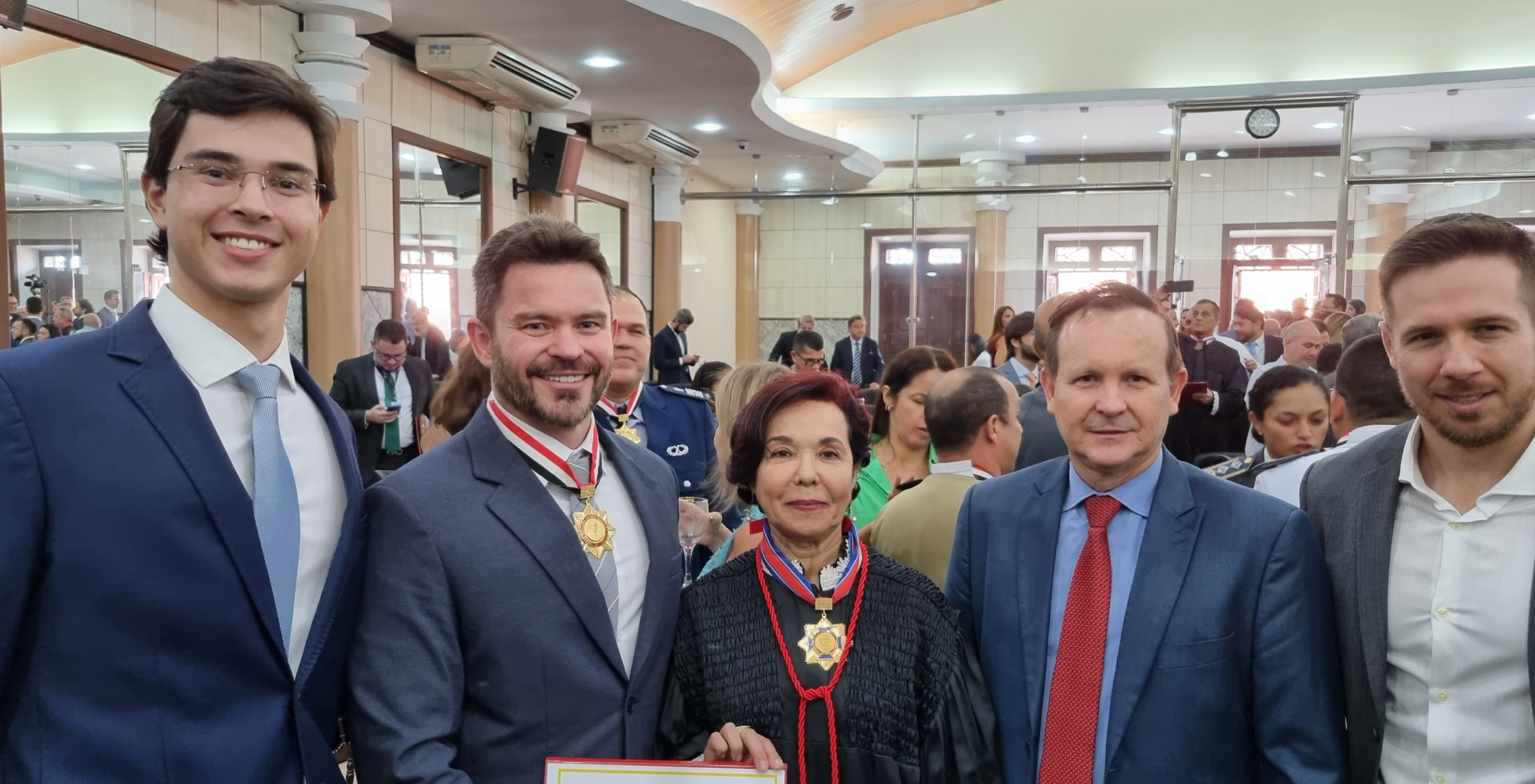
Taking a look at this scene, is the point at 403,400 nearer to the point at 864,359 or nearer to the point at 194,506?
the point at 194,506

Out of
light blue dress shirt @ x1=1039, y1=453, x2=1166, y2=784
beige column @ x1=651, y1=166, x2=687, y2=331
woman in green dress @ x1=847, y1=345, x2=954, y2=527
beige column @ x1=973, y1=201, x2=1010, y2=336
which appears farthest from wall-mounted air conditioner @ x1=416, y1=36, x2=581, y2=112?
light blue dress shirt @ x1=1039, y1=453, x2=1166, y2=784

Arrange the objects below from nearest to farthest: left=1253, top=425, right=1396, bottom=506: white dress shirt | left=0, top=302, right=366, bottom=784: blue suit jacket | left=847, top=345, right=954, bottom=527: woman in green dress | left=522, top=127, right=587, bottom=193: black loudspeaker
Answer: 1. left=0, top=302, right=366, bottom=784: blue suit jacket
2. left=1253, top=425, right=1396, bottom=506: white dress shirt
3. left=847, top=345, right=954, bottom=527: woman in green dress
4. left=522, top=127, right=587, bottom=193: black loudspeaker

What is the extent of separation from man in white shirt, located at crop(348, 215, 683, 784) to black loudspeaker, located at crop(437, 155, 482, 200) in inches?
308

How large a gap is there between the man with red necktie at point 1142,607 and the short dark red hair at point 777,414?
1.11ft

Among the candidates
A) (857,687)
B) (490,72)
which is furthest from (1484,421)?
(490,72)

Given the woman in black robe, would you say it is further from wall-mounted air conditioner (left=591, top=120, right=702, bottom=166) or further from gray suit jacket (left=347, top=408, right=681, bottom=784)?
wall-mounted air conditioner (left=591, top=120, right=702, bottom=166)

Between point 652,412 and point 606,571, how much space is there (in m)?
2.24

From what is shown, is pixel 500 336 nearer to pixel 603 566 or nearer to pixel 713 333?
pixel 603 566

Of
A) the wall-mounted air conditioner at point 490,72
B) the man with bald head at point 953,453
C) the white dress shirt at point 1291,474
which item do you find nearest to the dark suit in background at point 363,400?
the wall-mounted air conditioner at point 490,72

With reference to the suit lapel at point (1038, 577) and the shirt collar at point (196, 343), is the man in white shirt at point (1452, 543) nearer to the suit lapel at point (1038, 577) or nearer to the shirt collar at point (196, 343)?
the suit lapel at point (1038, 577)

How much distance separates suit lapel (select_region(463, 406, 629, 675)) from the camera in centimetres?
172

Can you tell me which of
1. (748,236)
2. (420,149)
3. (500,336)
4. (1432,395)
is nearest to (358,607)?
(500,336)

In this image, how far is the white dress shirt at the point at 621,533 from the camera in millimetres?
1816

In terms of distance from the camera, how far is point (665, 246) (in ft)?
45.2
